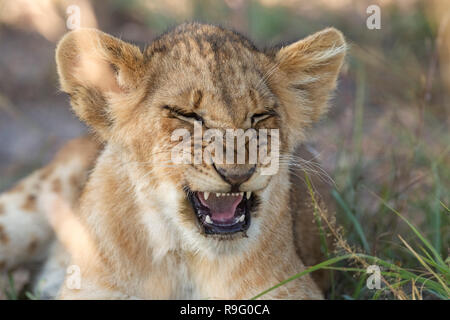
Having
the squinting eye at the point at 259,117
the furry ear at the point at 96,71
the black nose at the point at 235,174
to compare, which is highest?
the furry ear at the point at 96,71

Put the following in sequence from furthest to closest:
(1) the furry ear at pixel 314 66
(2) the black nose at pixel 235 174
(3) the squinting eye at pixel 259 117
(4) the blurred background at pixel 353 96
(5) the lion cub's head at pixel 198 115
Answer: (4) the blurred background at pixel 353 96 < (1) the furry ear at pixel 314 66 < (3) the squinting eye at pixel 259 117 < (5) the lion cub's head at pixel 198 115 < (2) the black nose at pixel 235 174

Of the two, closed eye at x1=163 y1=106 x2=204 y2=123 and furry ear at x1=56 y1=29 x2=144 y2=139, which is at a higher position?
furry ear at x1=56 y1=29 x2=144 y2=139

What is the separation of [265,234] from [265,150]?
1.59ft

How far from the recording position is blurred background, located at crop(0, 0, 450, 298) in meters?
3.98

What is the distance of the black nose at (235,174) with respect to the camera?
2.34 m

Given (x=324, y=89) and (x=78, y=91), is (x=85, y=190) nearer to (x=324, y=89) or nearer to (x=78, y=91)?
(x=78, y=91)

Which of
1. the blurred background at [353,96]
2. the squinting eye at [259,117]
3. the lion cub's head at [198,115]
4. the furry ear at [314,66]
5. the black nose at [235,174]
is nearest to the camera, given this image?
the black nose at [235,174]

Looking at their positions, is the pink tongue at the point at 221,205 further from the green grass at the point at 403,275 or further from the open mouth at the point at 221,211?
the green grass at the point at 403,275

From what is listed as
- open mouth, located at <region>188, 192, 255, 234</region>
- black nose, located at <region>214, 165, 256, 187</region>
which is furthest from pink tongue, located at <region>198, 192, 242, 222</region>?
black nose, located at <region>214, 165, 256, 187</region>

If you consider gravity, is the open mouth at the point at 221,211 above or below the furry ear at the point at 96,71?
below

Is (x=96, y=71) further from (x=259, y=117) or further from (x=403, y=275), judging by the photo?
(x=403, y=275)

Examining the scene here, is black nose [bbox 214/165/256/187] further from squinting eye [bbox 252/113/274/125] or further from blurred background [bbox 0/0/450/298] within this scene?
blurred background [bbox 0/0/450/298]

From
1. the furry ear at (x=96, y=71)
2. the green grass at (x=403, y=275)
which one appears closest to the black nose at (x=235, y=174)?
the green grass at (x=403, y=275)

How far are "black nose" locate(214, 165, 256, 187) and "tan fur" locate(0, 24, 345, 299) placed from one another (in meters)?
0.05
